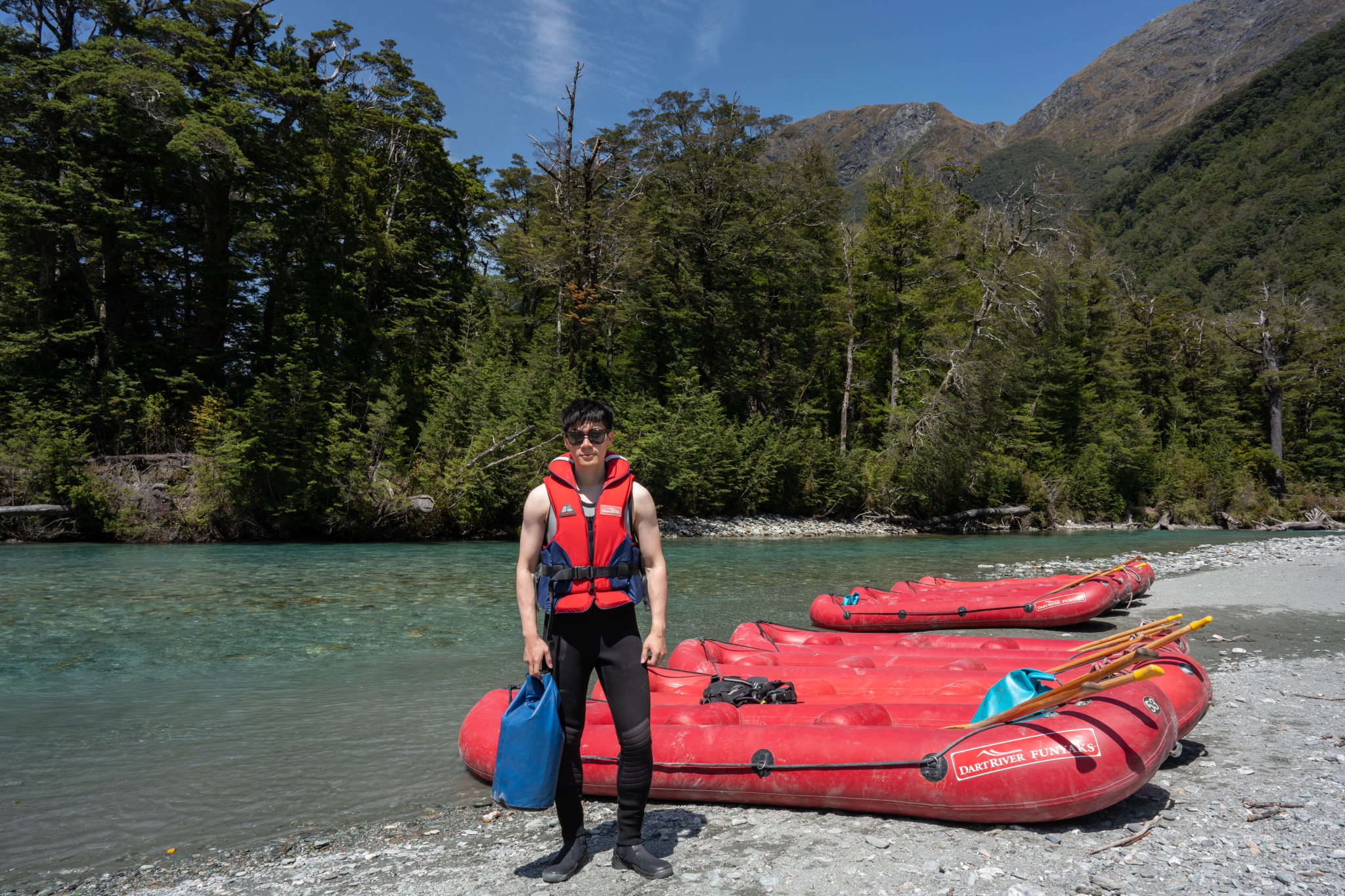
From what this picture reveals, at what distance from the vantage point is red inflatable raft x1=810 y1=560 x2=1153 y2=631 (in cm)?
888

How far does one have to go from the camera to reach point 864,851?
10.5 ft

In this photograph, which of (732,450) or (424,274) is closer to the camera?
(732,450)

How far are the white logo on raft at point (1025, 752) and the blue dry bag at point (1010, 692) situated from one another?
60 cm

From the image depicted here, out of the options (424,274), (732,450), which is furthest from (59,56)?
(732,450)

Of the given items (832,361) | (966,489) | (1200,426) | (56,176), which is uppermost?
(56,176)

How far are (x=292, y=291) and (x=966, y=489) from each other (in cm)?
2682

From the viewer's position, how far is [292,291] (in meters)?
23.6

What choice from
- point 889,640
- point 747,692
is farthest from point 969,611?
point 747,692

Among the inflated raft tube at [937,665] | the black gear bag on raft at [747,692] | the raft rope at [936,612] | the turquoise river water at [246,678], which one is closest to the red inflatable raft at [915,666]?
the inflated raft tube at [937,665]

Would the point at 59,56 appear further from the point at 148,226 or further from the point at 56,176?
the point at 148,226

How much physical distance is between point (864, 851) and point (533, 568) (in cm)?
210

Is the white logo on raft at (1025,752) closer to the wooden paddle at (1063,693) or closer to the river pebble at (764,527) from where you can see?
the wooden paddle at (1063,693)

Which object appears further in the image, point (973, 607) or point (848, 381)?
point (848, 381)

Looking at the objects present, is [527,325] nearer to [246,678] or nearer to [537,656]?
[246,678]
